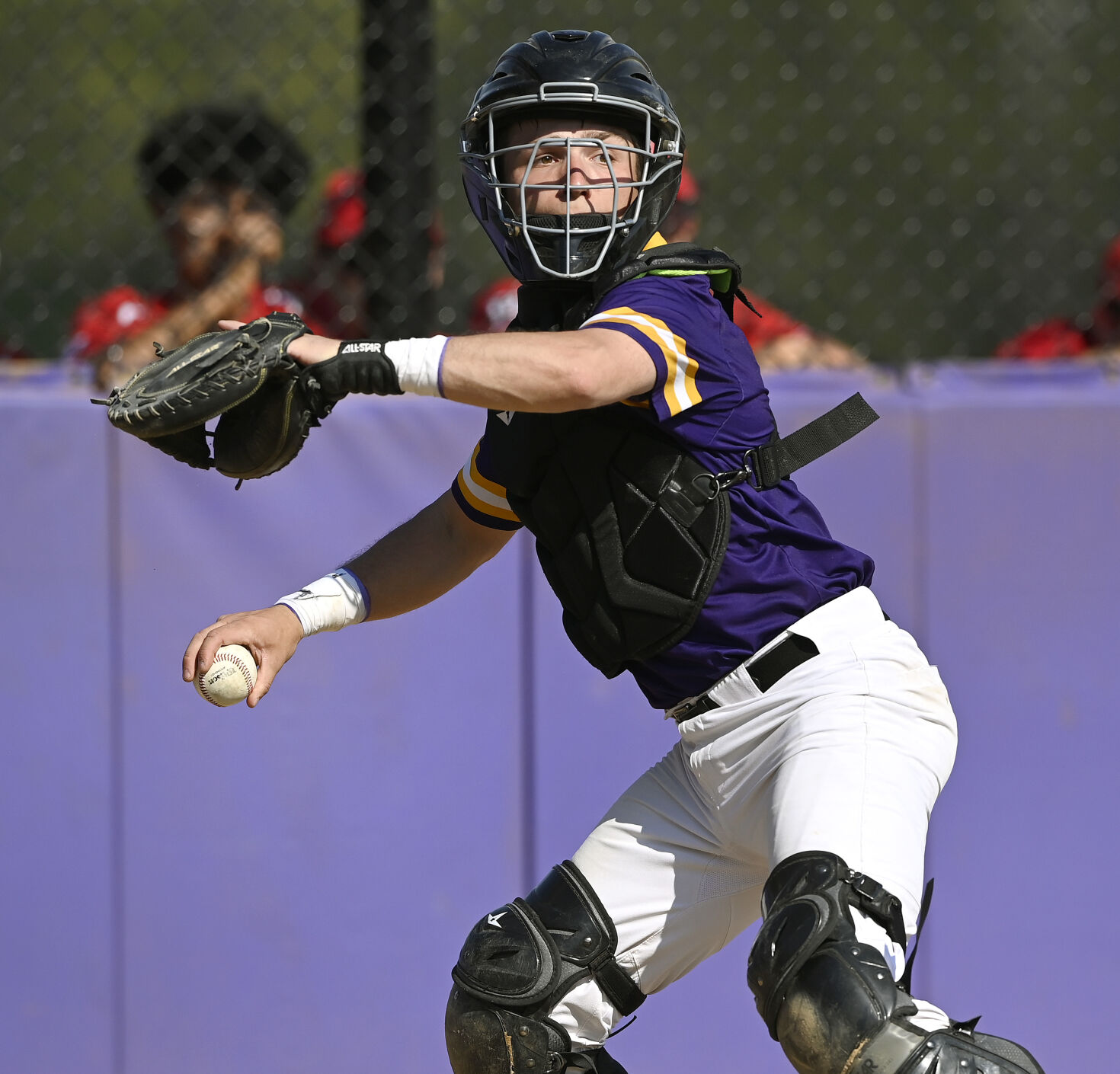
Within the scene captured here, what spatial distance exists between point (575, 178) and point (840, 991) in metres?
1.40

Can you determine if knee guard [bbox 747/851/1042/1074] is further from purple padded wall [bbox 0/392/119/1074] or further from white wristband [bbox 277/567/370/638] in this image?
purple padded wall [bbox 0/392/119/1074]

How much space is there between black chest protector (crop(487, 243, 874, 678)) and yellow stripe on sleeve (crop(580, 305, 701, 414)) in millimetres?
115

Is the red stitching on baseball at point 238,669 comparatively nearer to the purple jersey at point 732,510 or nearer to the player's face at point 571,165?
the purple jersey at point 732,510

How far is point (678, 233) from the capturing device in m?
4.23

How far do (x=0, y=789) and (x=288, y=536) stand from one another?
0.98 meters

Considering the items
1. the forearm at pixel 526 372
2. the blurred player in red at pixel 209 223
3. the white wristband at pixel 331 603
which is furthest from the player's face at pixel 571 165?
the blurred player in red at pixel 209 223

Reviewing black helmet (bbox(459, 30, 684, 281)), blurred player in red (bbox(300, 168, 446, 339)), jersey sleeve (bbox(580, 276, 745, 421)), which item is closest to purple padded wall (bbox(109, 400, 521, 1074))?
blurred player in red (bbox(300, 168, 446, 339))

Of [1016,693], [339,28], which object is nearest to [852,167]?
[339,28]

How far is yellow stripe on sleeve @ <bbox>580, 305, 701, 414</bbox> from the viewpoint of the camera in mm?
2254

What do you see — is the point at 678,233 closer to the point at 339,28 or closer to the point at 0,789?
the point at 339,28

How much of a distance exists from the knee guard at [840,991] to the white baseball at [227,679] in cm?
93

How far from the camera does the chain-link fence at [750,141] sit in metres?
4.65

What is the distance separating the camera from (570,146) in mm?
2480

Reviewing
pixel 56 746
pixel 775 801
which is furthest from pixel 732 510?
pixel 56 746
